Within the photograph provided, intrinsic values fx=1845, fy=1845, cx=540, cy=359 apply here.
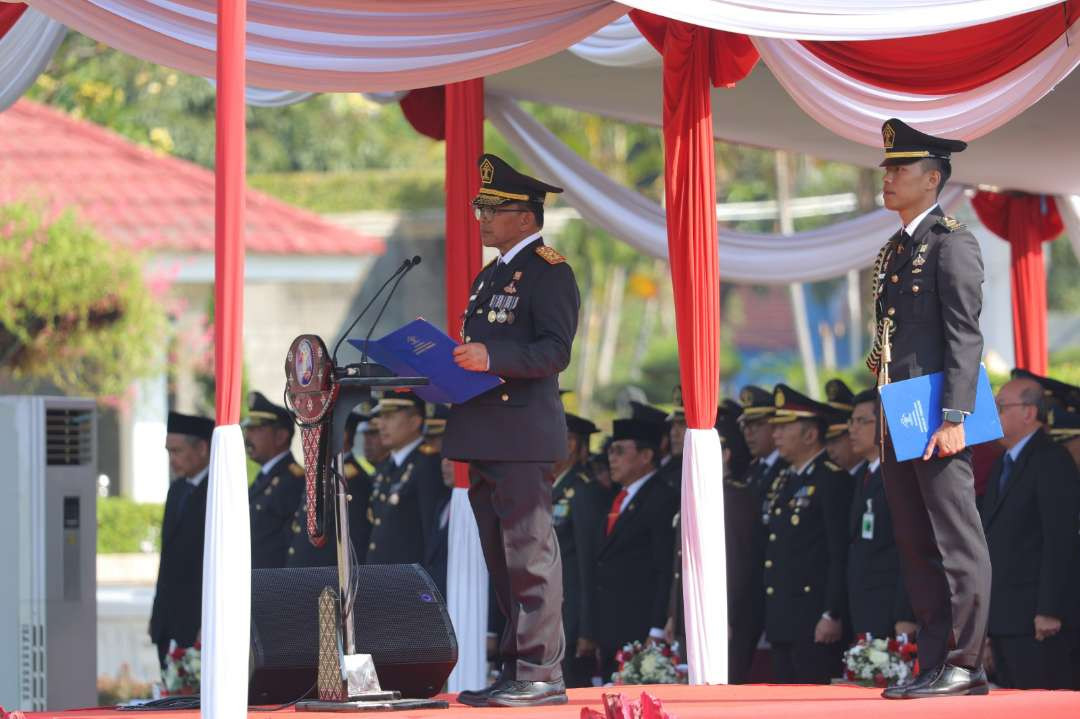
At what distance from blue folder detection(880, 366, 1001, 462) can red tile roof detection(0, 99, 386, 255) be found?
13.4 meters

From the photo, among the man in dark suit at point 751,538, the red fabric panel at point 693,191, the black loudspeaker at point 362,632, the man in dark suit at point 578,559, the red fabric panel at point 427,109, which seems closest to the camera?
the black loudspeaker at point 362,632

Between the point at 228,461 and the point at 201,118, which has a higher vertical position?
the point at 201,118

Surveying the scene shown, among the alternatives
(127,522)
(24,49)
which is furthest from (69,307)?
(24,49)

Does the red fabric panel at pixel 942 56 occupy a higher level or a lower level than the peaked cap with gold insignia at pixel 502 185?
higher

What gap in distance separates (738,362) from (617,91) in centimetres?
2520

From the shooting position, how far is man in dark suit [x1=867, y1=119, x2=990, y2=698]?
5359mm

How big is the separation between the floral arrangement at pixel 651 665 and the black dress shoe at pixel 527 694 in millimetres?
2409

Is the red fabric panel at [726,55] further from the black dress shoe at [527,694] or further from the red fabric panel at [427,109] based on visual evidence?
the black dress shoe at [527,694]

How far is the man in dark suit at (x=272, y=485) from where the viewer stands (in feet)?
30.3

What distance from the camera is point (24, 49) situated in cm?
740

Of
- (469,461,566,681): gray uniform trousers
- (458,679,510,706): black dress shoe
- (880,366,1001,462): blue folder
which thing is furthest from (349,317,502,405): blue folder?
(880,366,1001,462): blue folder

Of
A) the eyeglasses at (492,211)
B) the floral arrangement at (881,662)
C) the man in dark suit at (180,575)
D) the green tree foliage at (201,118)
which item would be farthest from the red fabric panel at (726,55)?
the green tree foliage at (201,118)

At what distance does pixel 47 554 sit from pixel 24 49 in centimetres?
232

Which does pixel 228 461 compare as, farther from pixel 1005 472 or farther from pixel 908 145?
pixel 1005 472
